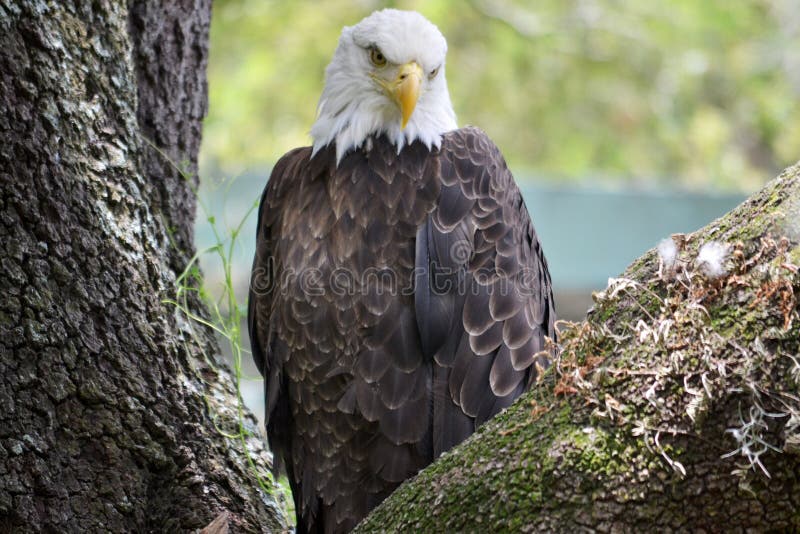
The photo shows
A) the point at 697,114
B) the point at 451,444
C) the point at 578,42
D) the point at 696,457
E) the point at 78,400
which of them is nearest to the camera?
the point at 696,457

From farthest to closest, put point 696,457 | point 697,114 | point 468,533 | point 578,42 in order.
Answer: point 697,114 < point 578,42 < point 468,533 < point 696,457

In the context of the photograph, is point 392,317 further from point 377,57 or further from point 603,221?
point 603,221

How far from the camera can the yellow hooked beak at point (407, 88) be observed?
3.42 meters

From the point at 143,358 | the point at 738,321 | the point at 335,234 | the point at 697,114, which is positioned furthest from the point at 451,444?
the point at 697,114

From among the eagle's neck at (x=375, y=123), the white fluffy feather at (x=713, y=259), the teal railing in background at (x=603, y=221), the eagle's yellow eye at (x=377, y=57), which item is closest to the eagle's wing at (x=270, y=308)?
the eagle's neck at (x=375, y=123)

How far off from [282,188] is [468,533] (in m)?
2.04

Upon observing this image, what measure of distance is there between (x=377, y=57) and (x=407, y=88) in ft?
0.83

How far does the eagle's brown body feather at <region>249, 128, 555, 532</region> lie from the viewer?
3.24 m

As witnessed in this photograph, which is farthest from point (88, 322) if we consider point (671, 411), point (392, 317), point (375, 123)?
point (671, 411)

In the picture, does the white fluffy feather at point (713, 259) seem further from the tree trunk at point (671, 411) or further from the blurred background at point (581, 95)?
the blurred background at point (581, 95)

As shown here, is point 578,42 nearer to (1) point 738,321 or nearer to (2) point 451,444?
(2) point 451,444

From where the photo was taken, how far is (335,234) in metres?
3.36

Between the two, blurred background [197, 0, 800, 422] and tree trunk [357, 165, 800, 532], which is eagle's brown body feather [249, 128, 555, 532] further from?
blurred background [197, 0, 800, 422]

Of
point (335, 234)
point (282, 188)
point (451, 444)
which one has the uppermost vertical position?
point (282, 188)
